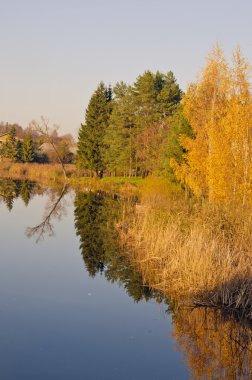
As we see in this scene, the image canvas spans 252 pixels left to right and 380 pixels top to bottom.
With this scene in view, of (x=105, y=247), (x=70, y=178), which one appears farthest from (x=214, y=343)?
(x=70, y=178)

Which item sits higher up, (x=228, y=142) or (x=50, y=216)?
(x=228, y=142)

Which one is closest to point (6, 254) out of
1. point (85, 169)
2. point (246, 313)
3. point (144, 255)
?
point (144, 255)

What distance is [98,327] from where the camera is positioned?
9719 millimetres

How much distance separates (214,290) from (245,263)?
0.99 m

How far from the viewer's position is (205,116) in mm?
22625

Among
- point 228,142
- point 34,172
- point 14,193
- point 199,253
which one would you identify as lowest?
point 14,193

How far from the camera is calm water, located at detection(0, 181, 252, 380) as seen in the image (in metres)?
7.90

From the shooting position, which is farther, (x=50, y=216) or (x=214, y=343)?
(x=50, y=216)

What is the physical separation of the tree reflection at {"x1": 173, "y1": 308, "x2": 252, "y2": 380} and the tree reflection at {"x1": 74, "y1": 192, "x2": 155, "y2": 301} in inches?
82.4

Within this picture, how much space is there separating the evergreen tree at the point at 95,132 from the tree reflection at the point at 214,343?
38004 mm

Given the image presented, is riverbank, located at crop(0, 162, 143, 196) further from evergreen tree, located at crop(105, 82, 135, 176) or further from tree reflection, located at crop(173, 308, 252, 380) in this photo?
tree reflection, located at crop(173, 308, 252, 380)

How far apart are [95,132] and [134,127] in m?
7.44

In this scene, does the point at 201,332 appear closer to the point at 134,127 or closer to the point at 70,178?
the point at 134,127

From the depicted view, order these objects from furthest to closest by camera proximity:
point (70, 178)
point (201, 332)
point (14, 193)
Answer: point (70, 178)
point (14, 193)
point (201, 332)
